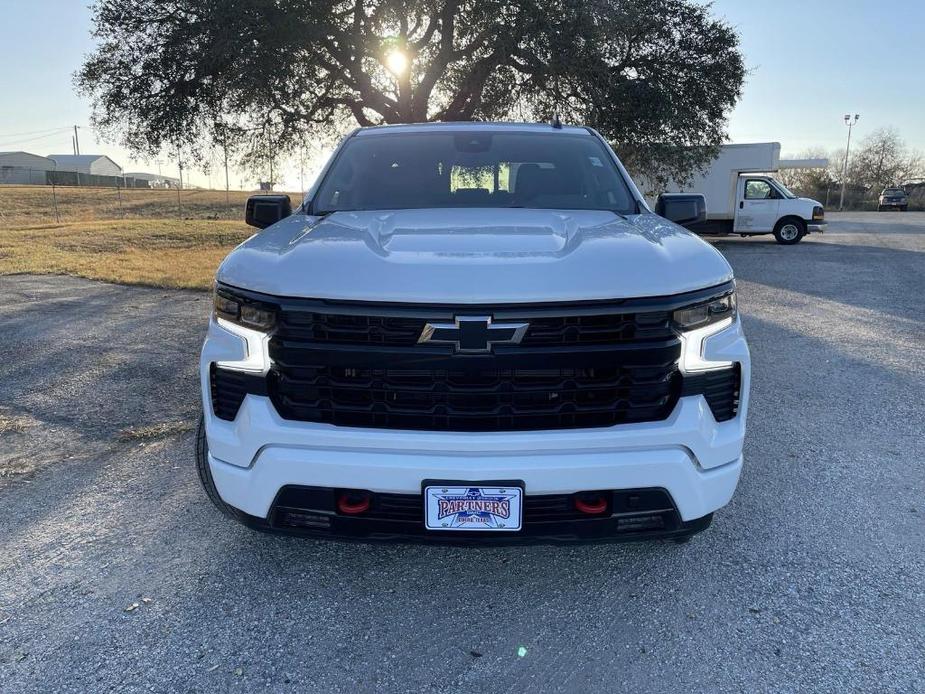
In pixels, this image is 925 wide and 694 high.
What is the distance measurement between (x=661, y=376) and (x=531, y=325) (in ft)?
1.61

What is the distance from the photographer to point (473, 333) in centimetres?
221

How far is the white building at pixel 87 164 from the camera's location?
10738 centimetres

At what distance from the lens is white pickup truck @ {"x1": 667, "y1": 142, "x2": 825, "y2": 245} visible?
18.9 metres

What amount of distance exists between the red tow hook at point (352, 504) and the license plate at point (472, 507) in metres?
0.23

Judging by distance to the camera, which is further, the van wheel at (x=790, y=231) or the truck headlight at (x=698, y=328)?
the van wheel at (x=790, y=231)

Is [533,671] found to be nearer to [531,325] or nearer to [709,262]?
[531,325]

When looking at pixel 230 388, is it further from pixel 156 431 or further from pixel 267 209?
pixel 156 431

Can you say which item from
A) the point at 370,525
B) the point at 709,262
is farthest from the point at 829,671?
the point at 370,525

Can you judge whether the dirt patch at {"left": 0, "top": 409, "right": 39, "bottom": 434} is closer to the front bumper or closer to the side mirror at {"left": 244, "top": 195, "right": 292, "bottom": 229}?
the side mirror at {"left": 244, "top": 195, "right": 292, "bottom": 229}

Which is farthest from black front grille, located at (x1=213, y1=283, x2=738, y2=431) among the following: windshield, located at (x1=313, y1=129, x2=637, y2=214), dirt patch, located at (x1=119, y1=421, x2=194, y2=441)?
dirt patch, located at (x1=119, y1=421, x2=194, y2=441)

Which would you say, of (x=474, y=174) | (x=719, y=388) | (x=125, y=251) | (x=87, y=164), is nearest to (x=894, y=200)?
(x=125, y=251)

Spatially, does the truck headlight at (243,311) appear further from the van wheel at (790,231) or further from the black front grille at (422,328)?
the van wheel at (790,231)

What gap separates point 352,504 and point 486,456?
515 millimetres

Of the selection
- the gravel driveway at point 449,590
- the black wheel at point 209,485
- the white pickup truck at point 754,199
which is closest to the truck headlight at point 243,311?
the black wheel at point 209,485
